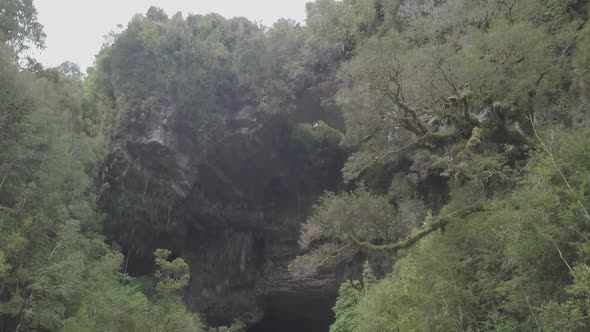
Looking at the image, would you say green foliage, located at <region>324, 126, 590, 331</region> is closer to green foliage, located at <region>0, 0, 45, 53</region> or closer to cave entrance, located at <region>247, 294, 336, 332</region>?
cave entrance, located at <region>247, 294, 336, 332</region>

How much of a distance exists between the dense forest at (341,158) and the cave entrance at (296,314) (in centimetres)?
124

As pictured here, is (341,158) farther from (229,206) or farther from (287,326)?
(287,326)

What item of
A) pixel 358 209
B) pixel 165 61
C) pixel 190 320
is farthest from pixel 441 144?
pixel 165 61

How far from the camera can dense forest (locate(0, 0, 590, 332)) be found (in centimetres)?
797

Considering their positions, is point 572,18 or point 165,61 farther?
point 165,61

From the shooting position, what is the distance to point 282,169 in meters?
23.7

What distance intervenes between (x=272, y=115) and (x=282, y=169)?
2.78 meters

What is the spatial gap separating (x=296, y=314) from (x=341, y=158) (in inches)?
288

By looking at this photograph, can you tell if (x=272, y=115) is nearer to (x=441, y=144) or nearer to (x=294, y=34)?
(x=294, y=34)

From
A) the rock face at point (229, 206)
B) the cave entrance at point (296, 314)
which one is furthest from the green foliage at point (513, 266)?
the cave entrance at point (296, 314)

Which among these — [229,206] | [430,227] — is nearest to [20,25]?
[229,206]

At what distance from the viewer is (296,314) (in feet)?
77.1

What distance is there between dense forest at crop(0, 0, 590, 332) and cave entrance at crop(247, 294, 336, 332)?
1236mm

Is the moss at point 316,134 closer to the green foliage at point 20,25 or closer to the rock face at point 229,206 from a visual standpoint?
the rock face at point 229,206
